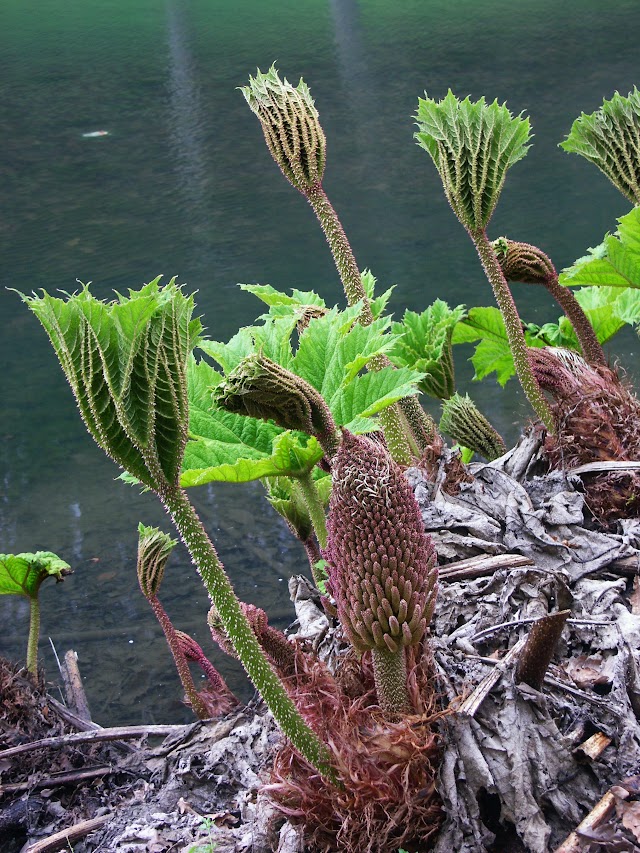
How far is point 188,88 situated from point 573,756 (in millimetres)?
4440

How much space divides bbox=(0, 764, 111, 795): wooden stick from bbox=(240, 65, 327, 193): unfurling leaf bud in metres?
0.57

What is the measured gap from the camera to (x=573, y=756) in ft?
1.78

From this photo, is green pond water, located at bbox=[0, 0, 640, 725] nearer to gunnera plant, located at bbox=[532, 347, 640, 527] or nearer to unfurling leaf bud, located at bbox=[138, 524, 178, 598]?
unfurling leaf bud, located at bbox=[138, 524, 178, 598]

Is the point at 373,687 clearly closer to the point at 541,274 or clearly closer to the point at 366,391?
the point at 366,391

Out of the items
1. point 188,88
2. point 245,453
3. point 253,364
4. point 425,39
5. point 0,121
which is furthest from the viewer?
point 425,39

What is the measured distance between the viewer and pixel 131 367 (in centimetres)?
45

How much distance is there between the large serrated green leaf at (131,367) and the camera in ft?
1.46

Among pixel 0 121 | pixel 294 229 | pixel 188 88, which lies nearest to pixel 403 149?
pixel 294 229

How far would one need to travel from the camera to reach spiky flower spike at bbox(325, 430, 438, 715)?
481 millimetres

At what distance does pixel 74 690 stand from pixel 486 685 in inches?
23.9

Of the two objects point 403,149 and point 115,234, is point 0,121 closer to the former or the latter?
point 115,234

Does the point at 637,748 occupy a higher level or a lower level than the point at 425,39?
lower

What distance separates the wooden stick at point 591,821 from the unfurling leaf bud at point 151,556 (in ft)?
1.58

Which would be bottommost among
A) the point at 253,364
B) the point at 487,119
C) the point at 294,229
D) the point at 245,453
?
the point at 294,229
